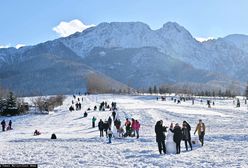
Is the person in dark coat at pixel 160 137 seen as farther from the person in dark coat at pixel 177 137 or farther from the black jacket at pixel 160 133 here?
the person in dark coat at pixel 177 137

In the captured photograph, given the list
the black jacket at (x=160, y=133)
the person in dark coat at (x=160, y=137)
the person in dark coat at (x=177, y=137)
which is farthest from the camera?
the black jacket at (x=160, y=133)

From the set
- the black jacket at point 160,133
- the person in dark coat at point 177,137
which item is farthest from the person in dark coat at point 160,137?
the person in dark coat at point 177,137

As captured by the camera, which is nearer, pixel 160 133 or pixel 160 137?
pixel 160 137

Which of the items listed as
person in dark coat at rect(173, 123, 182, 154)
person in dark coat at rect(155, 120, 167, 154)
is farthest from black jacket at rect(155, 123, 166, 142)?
person in dark coat at rect(173, 123, 182, 154)

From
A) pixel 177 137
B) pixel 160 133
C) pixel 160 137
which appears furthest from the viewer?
pixel 160 133

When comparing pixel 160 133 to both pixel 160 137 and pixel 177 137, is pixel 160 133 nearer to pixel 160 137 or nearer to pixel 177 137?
pixel 160 137

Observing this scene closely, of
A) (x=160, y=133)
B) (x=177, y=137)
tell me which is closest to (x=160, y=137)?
(x=160, y=133)

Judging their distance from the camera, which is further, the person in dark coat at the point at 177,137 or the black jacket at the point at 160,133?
the black jacket at the point at 160,133

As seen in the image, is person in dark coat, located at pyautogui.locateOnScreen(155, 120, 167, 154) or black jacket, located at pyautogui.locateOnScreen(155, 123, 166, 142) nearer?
person in dark coat, located at pyautogui.locateOnScreen(155, 120, 167, 154)

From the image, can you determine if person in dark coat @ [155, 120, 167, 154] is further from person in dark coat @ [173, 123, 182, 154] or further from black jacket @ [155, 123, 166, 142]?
person in dark coat @ [173, 123, 182, 154]

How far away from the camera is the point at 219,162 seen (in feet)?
61.3

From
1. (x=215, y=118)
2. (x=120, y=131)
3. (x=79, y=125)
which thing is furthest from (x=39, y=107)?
(x=120, y=131)

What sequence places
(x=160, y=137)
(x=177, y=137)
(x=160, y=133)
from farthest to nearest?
(x=160, y=133), (x=160, y=137), (x=177, y=137)

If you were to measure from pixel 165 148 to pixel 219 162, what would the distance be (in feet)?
13.3
